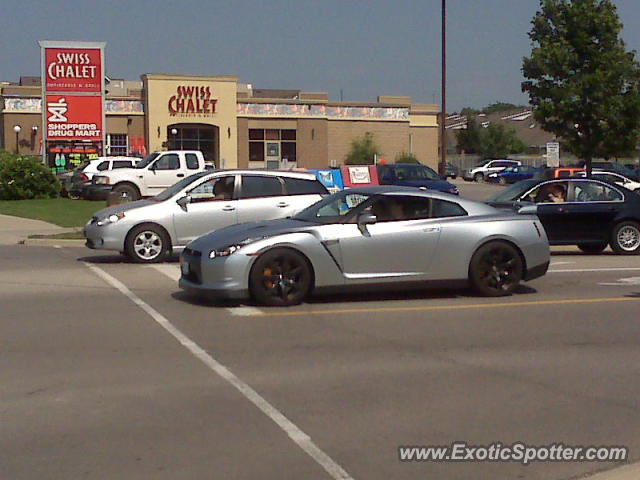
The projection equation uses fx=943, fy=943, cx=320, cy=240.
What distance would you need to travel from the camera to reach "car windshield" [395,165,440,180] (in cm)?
3156

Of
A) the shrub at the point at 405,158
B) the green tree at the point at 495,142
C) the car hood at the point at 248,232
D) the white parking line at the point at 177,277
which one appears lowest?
the white parking line at the point at 177,277

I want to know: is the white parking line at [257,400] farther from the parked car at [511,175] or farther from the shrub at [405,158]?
the shrub at [405,158]

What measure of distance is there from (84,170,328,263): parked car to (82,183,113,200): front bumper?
1422 cm

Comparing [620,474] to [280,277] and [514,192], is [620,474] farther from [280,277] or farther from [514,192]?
[514,192]

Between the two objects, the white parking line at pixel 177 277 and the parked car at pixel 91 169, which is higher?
the parked car at pixel 91 169

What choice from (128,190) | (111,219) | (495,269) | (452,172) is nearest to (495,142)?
(452,172)

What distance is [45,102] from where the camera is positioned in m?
37.1

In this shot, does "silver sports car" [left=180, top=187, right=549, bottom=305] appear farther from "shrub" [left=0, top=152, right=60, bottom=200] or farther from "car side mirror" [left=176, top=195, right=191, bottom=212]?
"shrub" [left=0, top=152, right=60, bottom=200]

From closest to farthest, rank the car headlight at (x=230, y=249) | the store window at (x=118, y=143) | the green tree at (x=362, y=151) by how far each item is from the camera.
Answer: the car headlight at (x=230, y=249) → the store window at (x=118, y=143) → the green tree at (x=362, y=151)

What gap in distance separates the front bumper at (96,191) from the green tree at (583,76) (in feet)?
48.0

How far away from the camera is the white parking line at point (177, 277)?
10.9m

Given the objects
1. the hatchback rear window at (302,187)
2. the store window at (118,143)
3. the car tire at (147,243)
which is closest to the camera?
the car tire at (147,243)

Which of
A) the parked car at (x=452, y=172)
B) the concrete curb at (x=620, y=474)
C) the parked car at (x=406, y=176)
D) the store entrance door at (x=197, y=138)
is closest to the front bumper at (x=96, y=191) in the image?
the parked car at (x=406, y=176)

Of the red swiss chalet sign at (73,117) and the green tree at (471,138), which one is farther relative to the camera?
the green tree at (471,138)
